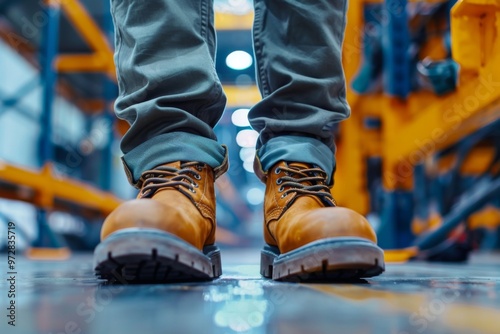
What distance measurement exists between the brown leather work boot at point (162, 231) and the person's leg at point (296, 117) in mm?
110

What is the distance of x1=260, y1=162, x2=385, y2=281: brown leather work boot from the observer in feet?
1.98

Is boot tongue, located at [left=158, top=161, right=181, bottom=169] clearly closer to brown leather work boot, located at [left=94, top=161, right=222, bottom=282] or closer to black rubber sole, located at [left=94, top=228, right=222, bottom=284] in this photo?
brown leather work boot, located at [left=94, top=161, right=222, bottom=282]

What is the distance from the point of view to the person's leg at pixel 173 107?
2.32 ft

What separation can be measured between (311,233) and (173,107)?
0.97 feet

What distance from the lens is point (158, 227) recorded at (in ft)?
1.93

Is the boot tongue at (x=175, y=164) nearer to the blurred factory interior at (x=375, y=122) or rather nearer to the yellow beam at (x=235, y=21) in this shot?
the blurred factory interior at (x=375, y=122)

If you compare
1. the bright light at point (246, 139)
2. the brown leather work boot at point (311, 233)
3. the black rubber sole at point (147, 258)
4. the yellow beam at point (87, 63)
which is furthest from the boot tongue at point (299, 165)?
the bright light at point (246, 139)

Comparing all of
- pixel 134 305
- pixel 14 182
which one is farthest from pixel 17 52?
pixel 134 305

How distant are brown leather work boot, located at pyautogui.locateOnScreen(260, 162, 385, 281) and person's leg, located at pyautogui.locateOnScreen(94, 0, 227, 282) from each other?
0.31ft

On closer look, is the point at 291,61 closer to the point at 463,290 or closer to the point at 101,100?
the point at 463,290

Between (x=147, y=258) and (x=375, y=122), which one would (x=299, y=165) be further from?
(x=375, y=122)

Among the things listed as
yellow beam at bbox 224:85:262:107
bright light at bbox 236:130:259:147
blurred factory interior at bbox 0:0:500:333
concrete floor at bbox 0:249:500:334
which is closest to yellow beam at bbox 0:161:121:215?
blurred factory interior at bbox 0:0:500:333

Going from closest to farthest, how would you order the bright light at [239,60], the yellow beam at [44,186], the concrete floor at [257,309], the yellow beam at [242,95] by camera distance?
the concrete floor at [257,309]
the yellow beam at [44,186]
the bright light at [239,60]
the yellow beam at [242,95]

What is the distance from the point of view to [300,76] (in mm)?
840
